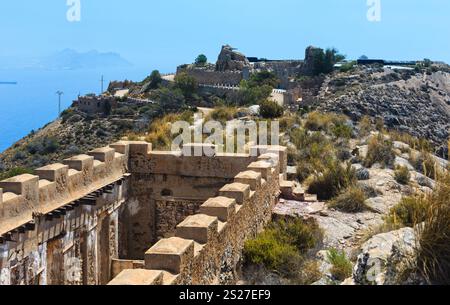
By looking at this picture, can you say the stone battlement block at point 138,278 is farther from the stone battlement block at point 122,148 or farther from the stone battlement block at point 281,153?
the stone battlement block at point 281,153

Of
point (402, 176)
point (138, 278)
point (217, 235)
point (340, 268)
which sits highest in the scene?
point (138, 278)

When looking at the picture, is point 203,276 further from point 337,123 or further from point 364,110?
point 364,110

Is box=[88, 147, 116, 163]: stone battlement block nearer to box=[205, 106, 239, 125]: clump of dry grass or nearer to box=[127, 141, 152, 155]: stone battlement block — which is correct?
box=[127, 141, 152, 155]: stone battlement block

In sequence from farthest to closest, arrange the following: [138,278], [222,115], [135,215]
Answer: [222,115] < [135,215] < [138,278]

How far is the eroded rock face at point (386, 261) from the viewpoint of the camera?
18.3ft

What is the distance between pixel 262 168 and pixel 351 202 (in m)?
2.39

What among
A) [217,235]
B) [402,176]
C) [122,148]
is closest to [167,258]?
[217,235]

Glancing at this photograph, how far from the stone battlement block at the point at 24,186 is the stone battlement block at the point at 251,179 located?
10.5 ft

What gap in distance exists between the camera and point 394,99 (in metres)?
57.0

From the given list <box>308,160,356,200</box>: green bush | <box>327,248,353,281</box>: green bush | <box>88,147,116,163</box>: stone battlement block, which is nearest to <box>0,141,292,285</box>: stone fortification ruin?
<box>88,147,116,163</box>: stone battlement block

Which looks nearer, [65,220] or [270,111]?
[65,220]

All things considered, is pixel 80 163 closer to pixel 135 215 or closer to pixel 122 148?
pixel 122 148
